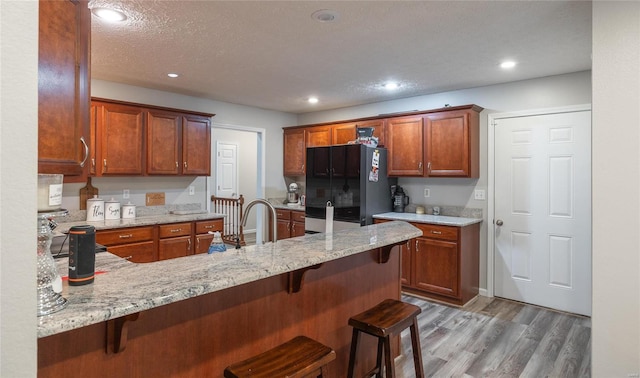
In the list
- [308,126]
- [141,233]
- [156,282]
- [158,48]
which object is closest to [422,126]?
[308,126]

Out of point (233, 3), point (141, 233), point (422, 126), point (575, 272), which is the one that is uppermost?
point (233, 3)

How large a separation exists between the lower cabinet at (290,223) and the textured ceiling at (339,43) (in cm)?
195

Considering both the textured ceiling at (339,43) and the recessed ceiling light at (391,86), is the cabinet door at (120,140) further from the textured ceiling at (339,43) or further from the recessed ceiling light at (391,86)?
the recessed ceiling light at (391,86)

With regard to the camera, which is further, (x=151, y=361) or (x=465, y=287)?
(x=465, y=287)

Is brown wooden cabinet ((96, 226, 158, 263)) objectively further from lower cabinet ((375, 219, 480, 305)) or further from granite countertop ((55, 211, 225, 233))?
lower cabinet ((375, 219, 480, 305))

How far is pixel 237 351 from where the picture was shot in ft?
5.19

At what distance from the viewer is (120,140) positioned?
3.85 meters

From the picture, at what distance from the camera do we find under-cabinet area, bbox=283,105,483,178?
4.01 m

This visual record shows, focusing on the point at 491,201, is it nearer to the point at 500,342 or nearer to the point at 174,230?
the point at 500,342

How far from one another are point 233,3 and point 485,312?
3633 millimetres

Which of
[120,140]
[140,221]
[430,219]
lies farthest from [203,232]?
[430,219]

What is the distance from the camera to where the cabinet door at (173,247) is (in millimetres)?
3908

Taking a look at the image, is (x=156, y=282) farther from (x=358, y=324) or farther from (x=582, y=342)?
(x=582, y=342)

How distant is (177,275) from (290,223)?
408 centimetres
